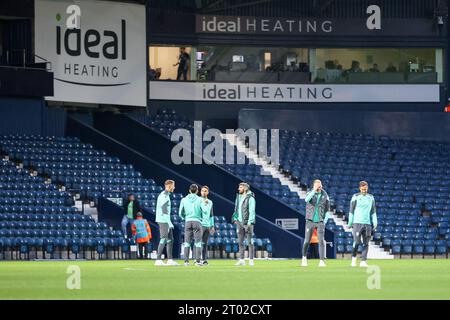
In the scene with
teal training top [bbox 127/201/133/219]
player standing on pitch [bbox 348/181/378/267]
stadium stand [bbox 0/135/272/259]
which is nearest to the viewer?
player standing on pitch [bbox 348/181/378/267]

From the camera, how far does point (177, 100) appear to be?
52.1 m

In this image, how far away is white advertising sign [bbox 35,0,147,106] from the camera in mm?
46000

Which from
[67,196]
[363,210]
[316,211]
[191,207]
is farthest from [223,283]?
[67,196]

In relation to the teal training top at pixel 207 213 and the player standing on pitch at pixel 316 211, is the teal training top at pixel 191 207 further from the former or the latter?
the player standing on pitch at pixel 316 211

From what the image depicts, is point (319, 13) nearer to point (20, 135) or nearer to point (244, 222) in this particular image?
point (20, 135)

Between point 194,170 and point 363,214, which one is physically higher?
point 194,170

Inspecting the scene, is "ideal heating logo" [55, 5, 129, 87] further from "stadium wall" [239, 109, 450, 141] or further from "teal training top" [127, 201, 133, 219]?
"teal training top" [127, 201, 133, 219]

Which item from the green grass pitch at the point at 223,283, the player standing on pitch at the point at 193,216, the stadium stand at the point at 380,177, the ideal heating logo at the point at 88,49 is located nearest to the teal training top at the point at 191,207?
the player standing on pitch at the point at 193,216

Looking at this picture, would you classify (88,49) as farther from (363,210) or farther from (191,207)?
(363,210)

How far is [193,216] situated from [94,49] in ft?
64.9

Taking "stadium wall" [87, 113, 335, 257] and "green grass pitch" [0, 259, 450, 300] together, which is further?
"stadium wall" [87, 113, 335, 257]

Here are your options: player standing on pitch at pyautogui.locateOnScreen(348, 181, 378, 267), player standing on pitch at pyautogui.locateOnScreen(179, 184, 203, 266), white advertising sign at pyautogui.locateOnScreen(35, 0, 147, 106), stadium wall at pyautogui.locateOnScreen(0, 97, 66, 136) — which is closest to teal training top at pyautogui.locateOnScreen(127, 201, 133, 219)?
stadium wall at pyautogui.locateOnScreen(0, 97, 66, 136)

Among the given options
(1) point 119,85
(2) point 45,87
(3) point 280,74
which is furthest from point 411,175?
(2) point 45,87

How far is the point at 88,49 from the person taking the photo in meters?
47.4
